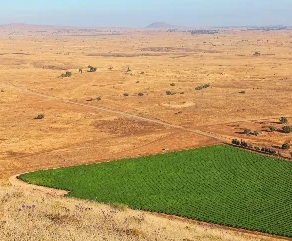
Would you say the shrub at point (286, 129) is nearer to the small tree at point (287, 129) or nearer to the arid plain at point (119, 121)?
the small tree at point (287, 129)

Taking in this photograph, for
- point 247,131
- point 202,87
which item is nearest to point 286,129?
point 247,131

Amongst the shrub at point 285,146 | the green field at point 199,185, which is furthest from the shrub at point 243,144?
the shrub at point 285,146

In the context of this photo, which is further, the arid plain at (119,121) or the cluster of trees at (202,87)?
the cluster of trees at (202,87)

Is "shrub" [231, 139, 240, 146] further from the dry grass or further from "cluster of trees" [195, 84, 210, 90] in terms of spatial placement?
"cluster of trees" [195, 84, 210, 90]

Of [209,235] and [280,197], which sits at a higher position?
[209,235]

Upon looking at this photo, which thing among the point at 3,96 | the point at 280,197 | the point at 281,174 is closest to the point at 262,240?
the point at 280,197

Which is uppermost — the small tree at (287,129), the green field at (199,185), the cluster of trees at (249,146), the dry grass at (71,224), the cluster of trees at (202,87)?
the dry grass at (71,224)

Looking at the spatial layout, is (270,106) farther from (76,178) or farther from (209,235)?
(209,235)

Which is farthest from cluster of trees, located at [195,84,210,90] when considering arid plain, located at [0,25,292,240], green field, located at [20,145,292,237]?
green field, located at [20,145,292,237]
